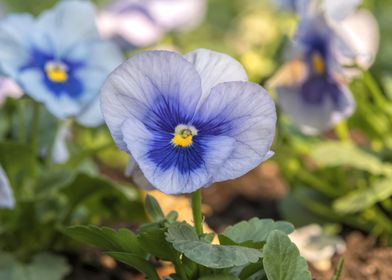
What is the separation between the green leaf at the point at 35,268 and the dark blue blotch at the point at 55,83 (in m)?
0.37

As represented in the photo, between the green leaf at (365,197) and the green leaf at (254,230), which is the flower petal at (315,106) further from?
the green leaf at (254,230)

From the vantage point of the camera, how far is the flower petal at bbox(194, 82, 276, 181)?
1.29 metres

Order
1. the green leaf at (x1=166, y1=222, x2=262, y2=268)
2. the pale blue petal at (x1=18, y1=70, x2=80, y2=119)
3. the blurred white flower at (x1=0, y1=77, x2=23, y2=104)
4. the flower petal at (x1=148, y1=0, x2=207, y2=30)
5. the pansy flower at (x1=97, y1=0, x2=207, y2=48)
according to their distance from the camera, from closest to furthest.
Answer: the green leaf at (x1=166, y1=222, x2=262, y2=268), the pale blue petal at (x1=18, y1=70, x2=80, y2=119), the blurred white flower at (x1=0, y1=77, x2=23, y2=104), the pansy flower at (x1=97, y1=0, x2=207, y2=48), the flower petal at (x1=148, y1=0, x2=207, y2=30)

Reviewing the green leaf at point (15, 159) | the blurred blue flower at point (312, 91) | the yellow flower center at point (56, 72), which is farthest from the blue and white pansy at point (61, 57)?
the blurred blue flower at point (312, 91)

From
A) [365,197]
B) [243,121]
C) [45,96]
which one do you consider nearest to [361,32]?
[365,197]

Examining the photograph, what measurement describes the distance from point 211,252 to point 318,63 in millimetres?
1021

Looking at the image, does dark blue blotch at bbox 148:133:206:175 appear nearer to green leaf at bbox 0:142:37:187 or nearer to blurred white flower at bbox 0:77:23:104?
green leaf at bbox 0:142:37:187

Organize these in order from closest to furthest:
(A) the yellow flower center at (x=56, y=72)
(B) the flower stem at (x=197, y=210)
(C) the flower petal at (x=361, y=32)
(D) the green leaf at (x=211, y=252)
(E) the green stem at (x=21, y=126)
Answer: (D) the green leaf at (x=211, y=252)
(B) the flower stem at (x=197, y=210)
(A) the yellow flower center at (x=56, y=72)
(E) the green stem at (x=21, y=126)
(C) the flower petal at (x=361, y=32)

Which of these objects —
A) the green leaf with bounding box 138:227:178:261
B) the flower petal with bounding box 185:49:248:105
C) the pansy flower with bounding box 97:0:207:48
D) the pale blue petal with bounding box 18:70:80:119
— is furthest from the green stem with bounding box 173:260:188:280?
the pansy flower with bounding box 97:0:207:48

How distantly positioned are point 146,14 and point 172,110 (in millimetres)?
1845

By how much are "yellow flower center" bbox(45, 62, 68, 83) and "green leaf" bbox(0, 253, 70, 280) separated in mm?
398

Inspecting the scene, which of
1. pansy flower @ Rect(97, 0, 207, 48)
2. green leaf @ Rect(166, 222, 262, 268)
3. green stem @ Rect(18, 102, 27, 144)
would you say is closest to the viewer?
green leaf @ Rect(166, 222, 262, 268)

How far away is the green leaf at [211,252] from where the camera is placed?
4.06ft

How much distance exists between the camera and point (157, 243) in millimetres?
1354
